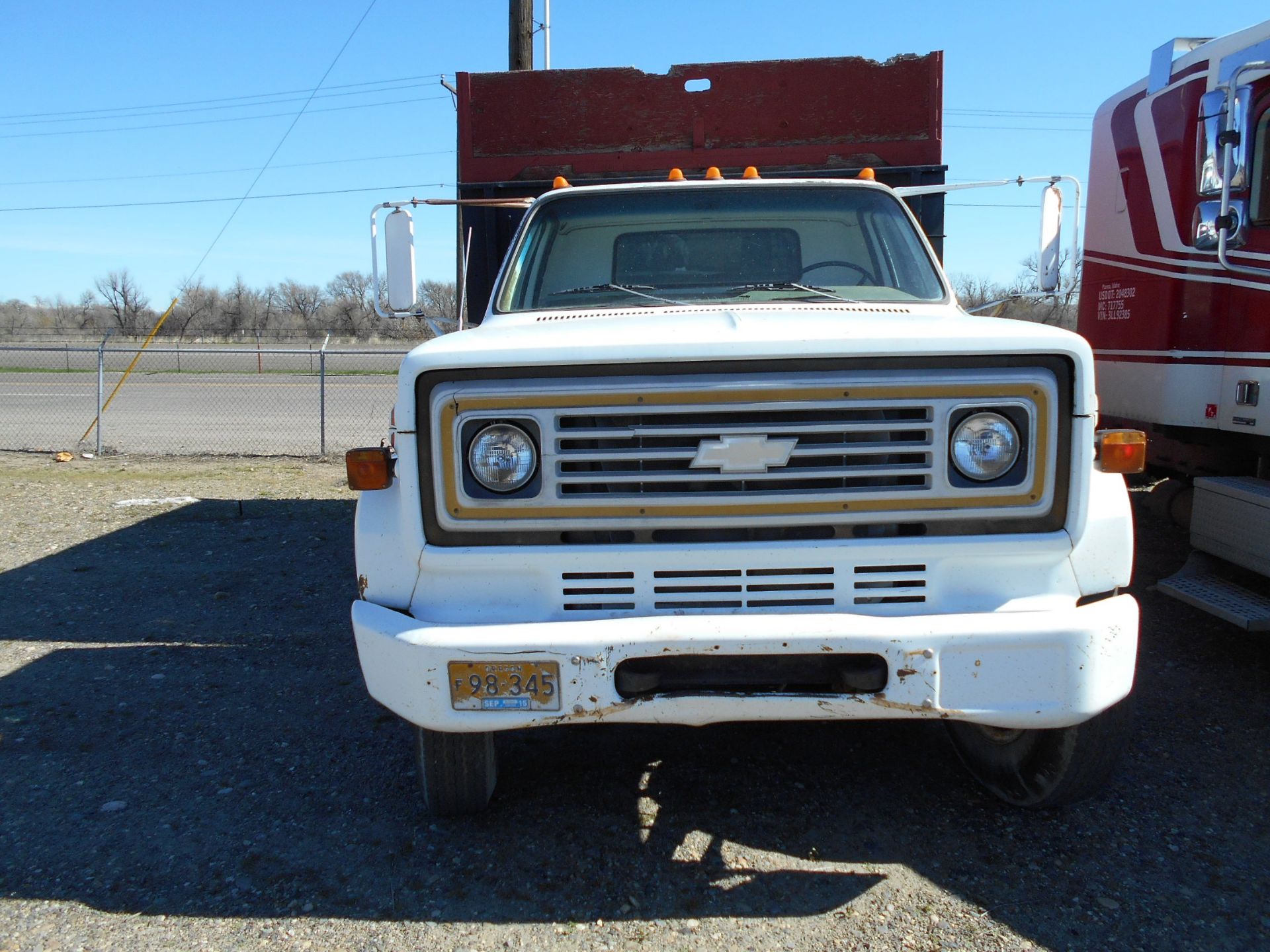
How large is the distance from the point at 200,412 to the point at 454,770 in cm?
1706

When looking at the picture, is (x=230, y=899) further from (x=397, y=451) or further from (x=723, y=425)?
(x=723, y=425)

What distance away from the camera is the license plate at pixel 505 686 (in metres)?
2.71

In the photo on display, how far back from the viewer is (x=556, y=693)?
271 centimetres

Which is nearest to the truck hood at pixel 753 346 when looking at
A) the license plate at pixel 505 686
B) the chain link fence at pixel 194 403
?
the license plate at pixel 505 686

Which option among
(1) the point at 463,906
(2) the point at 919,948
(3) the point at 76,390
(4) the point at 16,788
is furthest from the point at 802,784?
(3) the point at 76,390

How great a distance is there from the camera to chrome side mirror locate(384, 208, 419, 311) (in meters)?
4.76

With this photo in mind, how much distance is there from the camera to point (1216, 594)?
481 cm

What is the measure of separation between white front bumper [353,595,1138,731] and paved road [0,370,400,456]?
33.8 ft

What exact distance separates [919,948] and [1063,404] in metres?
1.54

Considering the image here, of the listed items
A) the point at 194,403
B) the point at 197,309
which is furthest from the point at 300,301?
the point at 194,403

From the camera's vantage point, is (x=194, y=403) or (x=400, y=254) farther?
(x=194, y=403)

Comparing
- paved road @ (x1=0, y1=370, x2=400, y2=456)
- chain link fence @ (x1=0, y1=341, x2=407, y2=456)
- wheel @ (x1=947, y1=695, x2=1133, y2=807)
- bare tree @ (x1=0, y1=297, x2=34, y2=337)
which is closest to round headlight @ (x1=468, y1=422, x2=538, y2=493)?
wheel @ (x1=947, y1=695, x2=1133, y2=807)

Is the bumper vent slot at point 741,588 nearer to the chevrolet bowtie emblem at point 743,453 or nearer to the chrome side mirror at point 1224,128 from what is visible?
the chevrolet bowtie emblem at point 743,453

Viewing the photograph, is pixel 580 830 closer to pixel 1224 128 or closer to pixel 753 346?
pixel 753 346
